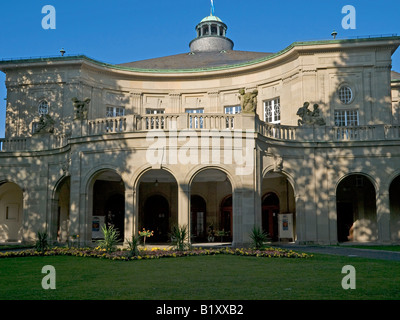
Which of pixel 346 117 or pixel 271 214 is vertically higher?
pixel 346 117

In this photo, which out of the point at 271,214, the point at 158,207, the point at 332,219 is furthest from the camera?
the point at 158,207

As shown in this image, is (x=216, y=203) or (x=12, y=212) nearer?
(x=216, y=203)

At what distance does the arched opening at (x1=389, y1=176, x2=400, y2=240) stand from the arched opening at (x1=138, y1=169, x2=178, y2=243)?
15.0 m

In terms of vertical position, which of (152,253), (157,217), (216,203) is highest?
(216,203)

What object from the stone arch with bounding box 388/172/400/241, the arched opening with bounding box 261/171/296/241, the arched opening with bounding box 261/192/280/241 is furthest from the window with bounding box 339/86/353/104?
the arched opening with bounding box 261/192/280/241

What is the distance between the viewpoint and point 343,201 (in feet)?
105

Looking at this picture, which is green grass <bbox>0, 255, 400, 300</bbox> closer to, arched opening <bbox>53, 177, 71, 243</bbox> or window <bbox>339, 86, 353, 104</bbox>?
arched opening <bbox>53, 177, 71, 243</bbox>

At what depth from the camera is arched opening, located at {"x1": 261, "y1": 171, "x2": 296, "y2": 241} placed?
3083 cm

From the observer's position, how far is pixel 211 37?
162 feet

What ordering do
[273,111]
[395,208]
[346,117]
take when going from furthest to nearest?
1. [273,111]
2. [346,117]
3. [395,208]

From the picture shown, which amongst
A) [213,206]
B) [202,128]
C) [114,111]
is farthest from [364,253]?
[114,111]

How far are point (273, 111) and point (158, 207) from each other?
454 inches

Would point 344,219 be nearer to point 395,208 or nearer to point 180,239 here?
point 395,208
